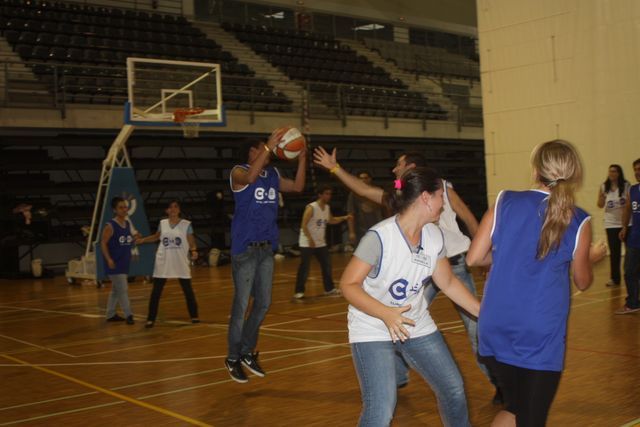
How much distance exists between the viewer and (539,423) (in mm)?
3250

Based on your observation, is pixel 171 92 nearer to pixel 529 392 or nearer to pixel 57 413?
pixel 57 413

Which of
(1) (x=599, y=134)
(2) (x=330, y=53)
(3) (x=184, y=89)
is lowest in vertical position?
(1) (x=599, y=134)

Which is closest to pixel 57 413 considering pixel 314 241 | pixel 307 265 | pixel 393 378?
pixel 393 378

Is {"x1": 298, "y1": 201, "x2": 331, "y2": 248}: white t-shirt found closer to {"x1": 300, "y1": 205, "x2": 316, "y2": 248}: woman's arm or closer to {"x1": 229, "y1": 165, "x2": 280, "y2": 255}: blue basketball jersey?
{"x1": 300, "y1": 205, "x2": 316, "y2": 248}: woman's arm

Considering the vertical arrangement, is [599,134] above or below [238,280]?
above

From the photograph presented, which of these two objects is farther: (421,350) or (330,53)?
(330,53)

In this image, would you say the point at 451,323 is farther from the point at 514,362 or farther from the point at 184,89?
the point at 184,89

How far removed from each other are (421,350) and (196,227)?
1834 cm

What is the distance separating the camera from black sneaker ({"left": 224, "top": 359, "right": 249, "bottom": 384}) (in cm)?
656

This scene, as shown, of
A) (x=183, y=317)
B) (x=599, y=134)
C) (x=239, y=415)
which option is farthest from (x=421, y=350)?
(x=599, y=134)

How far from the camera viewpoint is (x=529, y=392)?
10.8 ft

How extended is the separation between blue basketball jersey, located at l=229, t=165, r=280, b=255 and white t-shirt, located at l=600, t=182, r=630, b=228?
6990 mm

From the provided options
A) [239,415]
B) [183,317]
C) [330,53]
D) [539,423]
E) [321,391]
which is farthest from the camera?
[330,53]

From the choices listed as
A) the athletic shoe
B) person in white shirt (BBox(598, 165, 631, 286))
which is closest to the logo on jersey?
the athletic shoe
